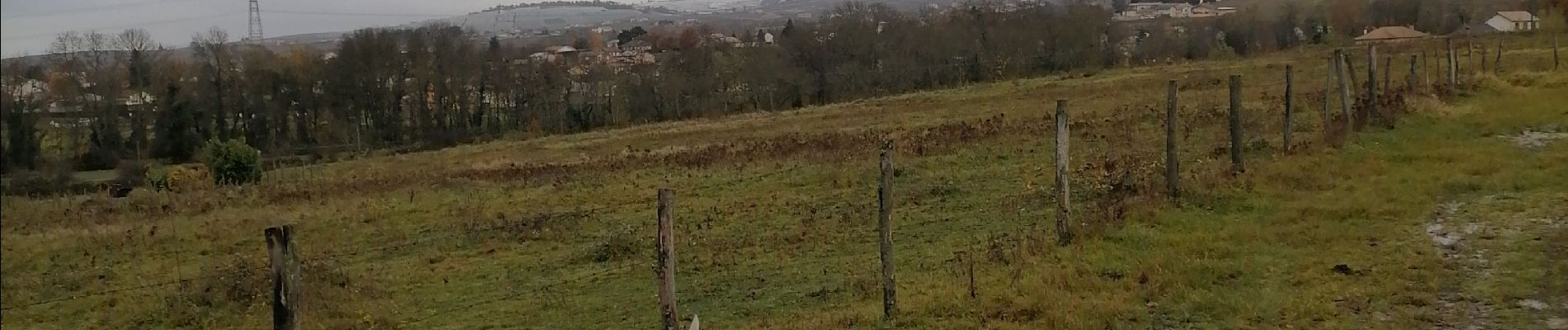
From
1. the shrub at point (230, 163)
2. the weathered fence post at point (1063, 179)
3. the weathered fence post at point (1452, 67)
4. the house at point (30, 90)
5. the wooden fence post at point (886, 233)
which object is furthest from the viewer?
the shrub at point (230, 163)

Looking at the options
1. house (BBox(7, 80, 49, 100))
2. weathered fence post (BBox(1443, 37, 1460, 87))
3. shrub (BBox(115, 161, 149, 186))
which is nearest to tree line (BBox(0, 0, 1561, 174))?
shrub (BBox(115, 161, 149, 186))

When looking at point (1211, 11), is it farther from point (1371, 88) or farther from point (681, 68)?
point (1371, 88)

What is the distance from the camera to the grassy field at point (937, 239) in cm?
772

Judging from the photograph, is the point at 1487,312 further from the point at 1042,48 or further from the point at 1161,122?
the point at 1042,48

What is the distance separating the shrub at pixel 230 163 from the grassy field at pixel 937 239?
7.08 metres

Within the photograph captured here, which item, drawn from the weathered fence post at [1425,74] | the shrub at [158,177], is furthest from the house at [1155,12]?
the shrub at [158,177]

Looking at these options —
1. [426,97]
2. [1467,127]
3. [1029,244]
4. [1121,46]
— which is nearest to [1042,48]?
[1121,46]

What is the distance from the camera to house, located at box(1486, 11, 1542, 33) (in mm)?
61000

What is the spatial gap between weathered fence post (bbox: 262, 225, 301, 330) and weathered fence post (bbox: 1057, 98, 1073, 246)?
251 inches

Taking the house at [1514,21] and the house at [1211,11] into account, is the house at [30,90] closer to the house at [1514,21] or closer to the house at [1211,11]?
the house at [1514,21]

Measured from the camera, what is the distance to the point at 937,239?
11742mm

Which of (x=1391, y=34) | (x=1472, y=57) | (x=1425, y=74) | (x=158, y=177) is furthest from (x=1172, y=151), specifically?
(x=1391, y=34)

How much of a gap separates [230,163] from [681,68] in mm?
36127

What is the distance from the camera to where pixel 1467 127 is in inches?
648
